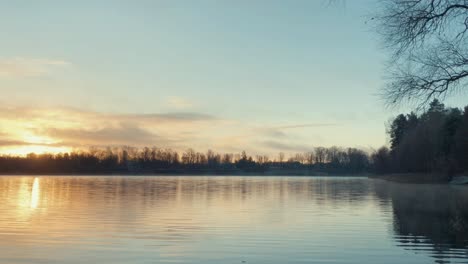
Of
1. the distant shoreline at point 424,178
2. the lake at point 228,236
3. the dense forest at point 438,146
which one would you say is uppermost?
the dense forest at point 438,146

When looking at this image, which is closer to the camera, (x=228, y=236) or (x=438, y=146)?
(x=228, y=236)

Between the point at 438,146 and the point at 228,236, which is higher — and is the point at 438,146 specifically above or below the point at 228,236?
above

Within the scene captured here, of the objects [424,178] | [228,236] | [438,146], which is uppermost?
[438,146]

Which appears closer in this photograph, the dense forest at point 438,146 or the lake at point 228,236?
the lake at point 228,236

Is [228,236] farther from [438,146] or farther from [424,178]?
[438,146]

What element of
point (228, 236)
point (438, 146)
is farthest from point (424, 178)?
point (228, 236)

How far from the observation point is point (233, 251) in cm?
1495

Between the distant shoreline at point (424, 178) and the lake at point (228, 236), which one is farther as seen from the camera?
the distant shoreline at point (424, 178)

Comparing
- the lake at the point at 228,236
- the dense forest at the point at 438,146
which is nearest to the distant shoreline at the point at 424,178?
the dense forest at the point at 438,146

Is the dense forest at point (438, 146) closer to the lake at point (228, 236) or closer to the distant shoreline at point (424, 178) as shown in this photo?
the distant shoreline at point (424, 178)

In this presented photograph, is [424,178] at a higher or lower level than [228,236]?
higher

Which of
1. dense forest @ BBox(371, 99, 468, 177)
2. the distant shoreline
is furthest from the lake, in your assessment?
the distant shoreline

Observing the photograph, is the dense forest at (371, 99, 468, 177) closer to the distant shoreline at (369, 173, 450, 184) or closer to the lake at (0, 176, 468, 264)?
the distant shoreline at (369, 173, 450, 184)

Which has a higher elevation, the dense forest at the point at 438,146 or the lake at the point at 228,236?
the dense forest at the point at 438,146
